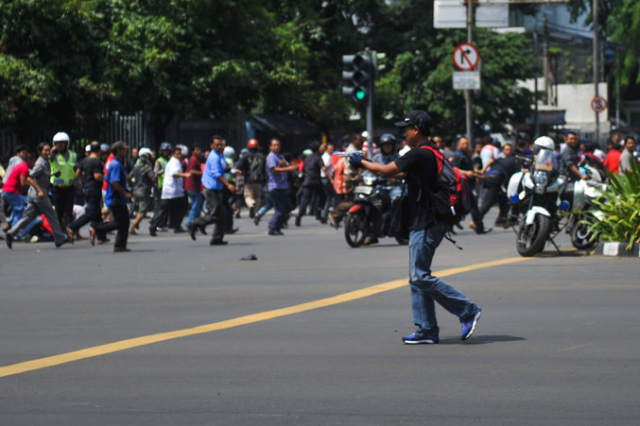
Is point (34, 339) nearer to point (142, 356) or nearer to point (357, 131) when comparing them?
point (142, 356)

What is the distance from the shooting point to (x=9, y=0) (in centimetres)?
2859

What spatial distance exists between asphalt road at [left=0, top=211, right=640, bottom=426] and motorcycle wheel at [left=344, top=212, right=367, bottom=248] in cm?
250

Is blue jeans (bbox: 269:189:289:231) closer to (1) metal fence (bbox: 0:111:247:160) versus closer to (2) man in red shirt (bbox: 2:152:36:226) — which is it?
(2) man in red shirt (bbox: 2:152:36:226)

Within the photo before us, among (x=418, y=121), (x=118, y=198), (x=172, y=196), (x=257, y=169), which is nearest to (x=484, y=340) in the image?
(x=418, y=121)

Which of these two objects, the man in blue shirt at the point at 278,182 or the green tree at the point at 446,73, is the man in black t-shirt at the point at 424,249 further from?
the green tree at the point at 446,73

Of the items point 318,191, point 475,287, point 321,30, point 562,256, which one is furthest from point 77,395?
point 321,30

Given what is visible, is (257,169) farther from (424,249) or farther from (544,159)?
(424,249)

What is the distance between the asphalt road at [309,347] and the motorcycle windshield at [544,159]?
1525 millimetres

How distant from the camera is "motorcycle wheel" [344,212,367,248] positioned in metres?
18.6

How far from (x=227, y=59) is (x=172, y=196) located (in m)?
13.0

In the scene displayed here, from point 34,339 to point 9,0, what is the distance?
20379mm

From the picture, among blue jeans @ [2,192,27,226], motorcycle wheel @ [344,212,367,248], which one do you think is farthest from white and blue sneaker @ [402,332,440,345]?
blue jeans @ [2,192,27,226]

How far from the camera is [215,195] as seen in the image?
20.0 m

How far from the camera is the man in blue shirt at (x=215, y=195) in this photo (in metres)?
19.7
